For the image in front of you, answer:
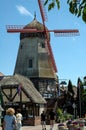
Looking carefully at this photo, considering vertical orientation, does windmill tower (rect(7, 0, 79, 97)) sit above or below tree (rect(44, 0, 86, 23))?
above

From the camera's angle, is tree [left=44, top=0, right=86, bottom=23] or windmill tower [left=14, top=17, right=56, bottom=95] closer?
tree [left=44, top=0, right=86, bottom=23]

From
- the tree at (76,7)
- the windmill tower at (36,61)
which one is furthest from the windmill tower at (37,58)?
the tree at (76,7)

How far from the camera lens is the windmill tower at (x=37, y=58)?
2687 inches

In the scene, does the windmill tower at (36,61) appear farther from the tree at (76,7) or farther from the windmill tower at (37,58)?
the tree at (76,7)

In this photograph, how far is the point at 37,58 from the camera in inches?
2734

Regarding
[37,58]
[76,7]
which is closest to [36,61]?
[37,58]

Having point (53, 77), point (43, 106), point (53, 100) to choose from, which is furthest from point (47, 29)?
point (43, 106)

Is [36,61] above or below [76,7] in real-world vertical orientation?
above

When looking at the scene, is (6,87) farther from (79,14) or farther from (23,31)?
(79,14)

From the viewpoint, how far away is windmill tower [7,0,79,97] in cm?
6825

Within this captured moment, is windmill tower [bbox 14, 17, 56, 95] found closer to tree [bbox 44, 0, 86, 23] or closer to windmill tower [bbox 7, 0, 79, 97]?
windmill tower [bbox 7, 0, 79, 97]

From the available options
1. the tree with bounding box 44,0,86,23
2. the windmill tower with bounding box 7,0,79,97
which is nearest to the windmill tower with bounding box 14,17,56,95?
the windmill tower with bounding box 7,0,79,97

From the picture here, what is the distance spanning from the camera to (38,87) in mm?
67312

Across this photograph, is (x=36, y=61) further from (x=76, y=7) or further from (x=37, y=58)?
(x=76, y=7)
